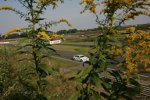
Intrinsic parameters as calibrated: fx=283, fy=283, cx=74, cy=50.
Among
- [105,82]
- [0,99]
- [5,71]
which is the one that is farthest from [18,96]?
[105,82]

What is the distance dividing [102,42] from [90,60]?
2.03 ft

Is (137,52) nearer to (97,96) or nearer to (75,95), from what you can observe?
(97,96)

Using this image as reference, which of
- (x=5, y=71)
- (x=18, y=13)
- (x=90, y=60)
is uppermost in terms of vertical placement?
(x=18, y=13)

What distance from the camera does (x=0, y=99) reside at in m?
14.1

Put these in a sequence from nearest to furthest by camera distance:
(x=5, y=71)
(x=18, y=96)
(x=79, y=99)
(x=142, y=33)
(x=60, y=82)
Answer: (x=142, y=33) → (x=79, y=99) → (x=18, y=96) → (x=5, y=71) → (x=60, y=82)

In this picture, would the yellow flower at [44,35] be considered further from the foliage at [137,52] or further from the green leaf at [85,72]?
the foliage at [137,52]

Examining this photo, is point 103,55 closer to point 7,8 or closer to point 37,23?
point 37,23

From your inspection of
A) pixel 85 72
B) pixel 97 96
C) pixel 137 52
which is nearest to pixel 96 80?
pixel 85 72

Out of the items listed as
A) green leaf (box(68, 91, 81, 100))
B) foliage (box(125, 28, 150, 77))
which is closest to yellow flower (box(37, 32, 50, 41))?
green leaf (box(68, 91, 81, 100))

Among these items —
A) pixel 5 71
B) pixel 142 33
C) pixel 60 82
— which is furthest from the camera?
pixel 60 82

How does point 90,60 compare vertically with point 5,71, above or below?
above

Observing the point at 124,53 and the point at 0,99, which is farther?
the point at 0,99

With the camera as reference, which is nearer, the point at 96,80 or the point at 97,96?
the point at 96,80

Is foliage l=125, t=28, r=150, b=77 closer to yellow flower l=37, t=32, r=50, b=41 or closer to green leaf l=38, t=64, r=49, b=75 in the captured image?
yellow flower l=37, t=32, r=50, b=41
